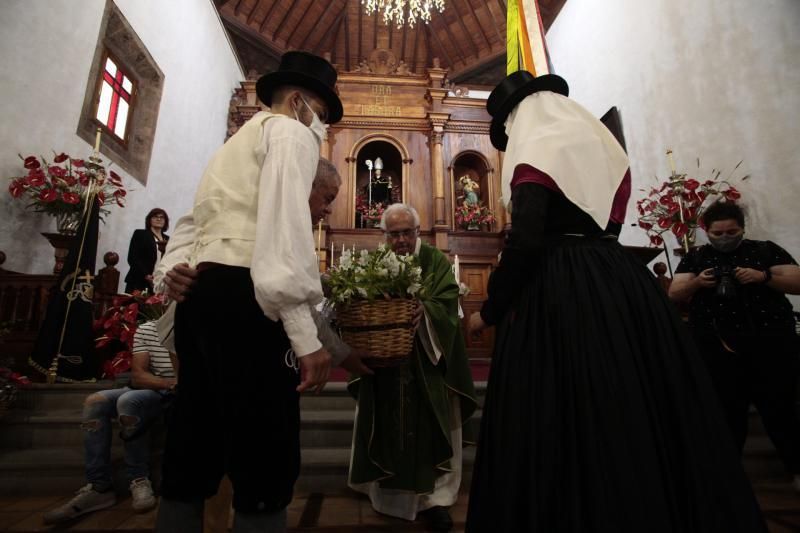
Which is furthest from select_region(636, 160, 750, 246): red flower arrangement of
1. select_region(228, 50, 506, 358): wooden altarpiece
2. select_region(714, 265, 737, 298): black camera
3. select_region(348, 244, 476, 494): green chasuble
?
select_region(228, 50, 506, 358): wooden altarpiece

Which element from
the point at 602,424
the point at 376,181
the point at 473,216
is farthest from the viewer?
the point at 376,181

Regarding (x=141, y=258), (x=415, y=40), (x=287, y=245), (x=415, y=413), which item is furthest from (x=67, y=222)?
(x=415, y=40)

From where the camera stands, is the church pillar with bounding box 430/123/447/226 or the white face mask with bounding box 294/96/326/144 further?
the church pillar with bounding box 430/123/447/226

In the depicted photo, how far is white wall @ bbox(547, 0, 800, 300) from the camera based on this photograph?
11.4ft

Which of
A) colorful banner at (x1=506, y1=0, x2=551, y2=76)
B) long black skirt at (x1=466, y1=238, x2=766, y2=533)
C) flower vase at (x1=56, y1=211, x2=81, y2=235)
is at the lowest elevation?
long black skirt at (x1=466, y1=238, x2=766, y2=533)

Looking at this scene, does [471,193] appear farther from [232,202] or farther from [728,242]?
[232,202]

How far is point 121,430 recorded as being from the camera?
2.34 m

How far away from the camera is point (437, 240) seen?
7156 mm

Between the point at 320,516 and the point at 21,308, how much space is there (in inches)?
128

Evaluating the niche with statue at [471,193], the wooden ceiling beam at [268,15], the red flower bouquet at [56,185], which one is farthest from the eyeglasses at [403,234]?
the wooden ceiling beam at [268,15]

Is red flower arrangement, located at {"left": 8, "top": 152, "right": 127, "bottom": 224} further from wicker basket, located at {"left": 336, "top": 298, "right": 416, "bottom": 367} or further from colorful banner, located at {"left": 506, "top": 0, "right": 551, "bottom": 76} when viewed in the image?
colorful banner, located at {"left": 506, "top": 0, "right": 551, "bottom": 76}

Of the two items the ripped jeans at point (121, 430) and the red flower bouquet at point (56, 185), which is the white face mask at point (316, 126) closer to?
the ripped jeans at point (121, 430)

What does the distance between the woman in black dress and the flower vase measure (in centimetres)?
441

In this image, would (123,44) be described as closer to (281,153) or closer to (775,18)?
(281,153)
